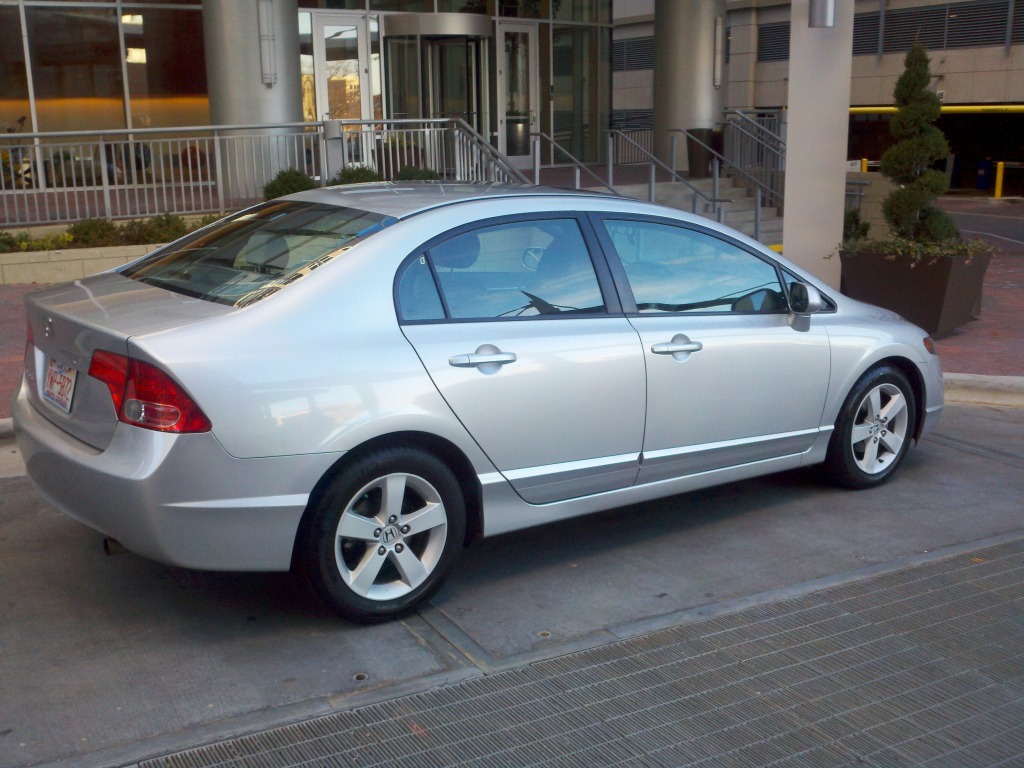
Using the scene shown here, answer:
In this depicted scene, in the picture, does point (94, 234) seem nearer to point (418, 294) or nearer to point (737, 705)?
point (418, 294)

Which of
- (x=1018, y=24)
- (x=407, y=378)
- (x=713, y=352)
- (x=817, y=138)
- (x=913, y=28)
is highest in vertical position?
(x=913, y=28)

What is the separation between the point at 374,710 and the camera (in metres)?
3.73

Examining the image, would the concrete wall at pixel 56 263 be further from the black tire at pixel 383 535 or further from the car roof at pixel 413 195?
the black tire at pixel 383 535

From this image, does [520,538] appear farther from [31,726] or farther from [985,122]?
[985,122]

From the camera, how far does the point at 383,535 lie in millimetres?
4258

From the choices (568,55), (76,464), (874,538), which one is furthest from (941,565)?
(568,55)

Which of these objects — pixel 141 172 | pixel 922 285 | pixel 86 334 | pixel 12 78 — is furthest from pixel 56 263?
pixel 922 285

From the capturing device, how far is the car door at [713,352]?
503 centimetres

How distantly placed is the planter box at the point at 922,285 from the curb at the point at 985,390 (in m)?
1.37

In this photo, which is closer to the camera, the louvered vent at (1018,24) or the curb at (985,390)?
the curb at (985,390)

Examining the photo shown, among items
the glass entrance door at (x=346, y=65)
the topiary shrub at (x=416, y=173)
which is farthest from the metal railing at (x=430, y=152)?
the glass entrance door at (x=346, y=65)

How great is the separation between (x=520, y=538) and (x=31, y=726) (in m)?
2.47

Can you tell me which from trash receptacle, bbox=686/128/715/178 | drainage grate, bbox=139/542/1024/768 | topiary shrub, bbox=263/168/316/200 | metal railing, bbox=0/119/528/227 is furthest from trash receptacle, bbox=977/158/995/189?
drainage grate, bbox=139/542/1024/768

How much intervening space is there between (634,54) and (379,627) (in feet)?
141
